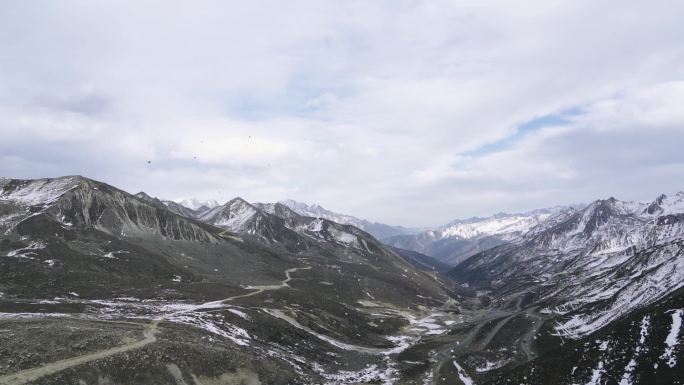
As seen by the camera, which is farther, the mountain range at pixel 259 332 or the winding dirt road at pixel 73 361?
the mountain range at pixel 259 332

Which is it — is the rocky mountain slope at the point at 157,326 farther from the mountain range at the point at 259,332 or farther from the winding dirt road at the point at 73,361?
the mountain range at the point at 259,332

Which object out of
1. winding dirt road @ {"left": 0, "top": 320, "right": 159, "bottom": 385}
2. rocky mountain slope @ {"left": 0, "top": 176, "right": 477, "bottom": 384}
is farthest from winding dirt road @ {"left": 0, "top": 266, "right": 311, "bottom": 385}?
rocky mountain slope @ {"left": 0, "top": 176, "right": 477, "bottom": 384}

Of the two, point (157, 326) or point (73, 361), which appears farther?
point (157, 326)

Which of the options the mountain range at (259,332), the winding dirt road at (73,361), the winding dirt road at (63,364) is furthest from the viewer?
the mountain range at (259,332)

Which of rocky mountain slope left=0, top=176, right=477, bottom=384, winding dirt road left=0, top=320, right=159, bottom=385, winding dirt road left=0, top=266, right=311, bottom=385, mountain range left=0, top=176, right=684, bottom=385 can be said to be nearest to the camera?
winding dirt road left=0, top=320, right=159, bottom=385

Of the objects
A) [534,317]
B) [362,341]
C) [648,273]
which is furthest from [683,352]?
[534,317]

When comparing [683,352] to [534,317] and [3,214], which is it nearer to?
[534,317]

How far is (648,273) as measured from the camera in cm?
14962

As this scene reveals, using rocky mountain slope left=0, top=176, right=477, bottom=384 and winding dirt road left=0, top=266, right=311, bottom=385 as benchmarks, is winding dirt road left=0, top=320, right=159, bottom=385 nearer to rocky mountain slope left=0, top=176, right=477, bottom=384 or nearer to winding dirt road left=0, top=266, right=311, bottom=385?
winding dirt road left=0, top=266, right=311, bottom=385

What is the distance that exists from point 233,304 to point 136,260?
6551 cm

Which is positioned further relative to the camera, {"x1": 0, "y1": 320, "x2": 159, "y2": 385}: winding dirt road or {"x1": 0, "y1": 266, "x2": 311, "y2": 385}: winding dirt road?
{"x1": 0, "y1": 266, "x2": 311, "y2": 385}: winding dirt road

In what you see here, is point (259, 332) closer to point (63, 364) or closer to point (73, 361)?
point (73, 361)

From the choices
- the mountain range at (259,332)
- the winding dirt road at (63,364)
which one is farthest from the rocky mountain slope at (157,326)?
the mountain range at (259,332)

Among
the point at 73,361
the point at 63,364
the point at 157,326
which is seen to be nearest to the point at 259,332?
the point at 157,326
